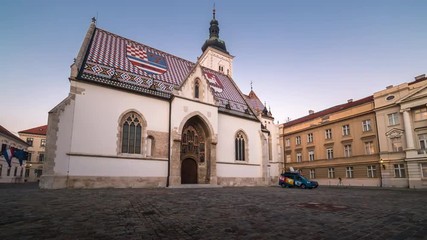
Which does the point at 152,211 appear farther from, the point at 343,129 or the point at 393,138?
the point at 343,129

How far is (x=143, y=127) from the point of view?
19500mm

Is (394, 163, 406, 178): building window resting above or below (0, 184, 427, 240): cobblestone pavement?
above

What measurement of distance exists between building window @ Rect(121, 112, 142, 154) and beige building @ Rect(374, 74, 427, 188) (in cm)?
3000

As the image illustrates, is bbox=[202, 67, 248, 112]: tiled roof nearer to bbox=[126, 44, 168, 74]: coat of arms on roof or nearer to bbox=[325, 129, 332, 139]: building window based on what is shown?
bbox=[126, 44, 168, 74]: coat of arms on roof

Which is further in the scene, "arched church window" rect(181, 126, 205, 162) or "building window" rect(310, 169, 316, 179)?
"building window" rect(310, 169, 316, 179)

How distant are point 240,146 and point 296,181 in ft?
22.7

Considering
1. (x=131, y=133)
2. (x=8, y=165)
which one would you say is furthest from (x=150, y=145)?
(x=8, y=165)

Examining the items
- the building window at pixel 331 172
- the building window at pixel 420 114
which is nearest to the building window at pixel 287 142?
the building window at pixel 331 172

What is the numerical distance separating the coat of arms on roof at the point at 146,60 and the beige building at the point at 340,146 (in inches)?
1102

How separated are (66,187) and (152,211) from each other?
1167cm

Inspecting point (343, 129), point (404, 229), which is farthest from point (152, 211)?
point (343, 129)

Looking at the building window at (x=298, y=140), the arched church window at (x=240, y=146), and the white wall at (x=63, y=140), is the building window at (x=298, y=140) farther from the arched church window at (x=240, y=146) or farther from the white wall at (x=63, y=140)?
the white wall at (x=63, y=140)

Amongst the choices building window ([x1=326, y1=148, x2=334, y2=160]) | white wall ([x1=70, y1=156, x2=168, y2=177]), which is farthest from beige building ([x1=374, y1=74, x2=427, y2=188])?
white wall ([x1=70, y1=156, x2=168, y2=177])

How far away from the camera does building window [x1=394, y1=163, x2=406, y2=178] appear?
28.2m
